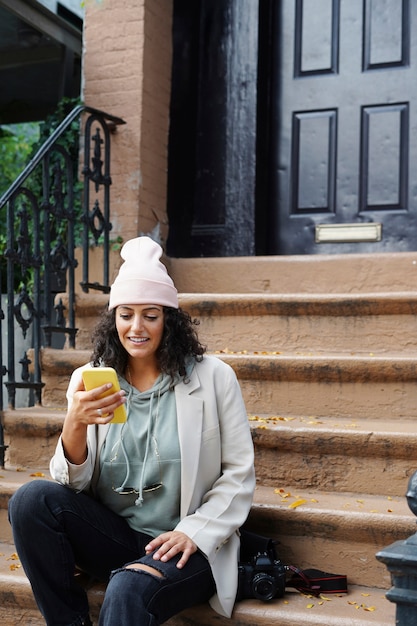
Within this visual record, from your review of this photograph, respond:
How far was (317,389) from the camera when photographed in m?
3.62

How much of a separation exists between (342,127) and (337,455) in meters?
2.65

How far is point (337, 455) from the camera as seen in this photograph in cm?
325

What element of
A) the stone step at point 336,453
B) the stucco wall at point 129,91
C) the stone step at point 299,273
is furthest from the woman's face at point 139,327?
the stucco wall at point 129,91

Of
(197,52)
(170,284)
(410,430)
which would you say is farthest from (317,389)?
(197,52)

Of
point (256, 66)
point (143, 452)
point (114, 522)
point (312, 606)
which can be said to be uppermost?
point (256, 66)

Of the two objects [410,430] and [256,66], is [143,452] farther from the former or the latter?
[256,66]

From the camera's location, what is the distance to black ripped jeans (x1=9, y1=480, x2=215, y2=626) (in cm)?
243

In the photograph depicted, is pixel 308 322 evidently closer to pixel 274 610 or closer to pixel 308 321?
pixel 308 321

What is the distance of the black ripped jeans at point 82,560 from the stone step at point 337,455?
75cm

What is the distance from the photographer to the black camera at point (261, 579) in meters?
2.70

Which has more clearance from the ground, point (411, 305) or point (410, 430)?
point (411, 305)

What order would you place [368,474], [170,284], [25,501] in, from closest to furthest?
[25,501] < [170,284] < [368,474]

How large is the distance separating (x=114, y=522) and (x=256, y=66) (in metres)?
3.44

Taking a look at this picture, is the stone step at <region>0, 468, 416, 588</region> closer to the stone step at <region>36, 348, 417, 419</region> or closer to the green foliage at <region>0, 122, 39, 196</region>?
the stone step at <region>36, 348, 417, 419</region>
